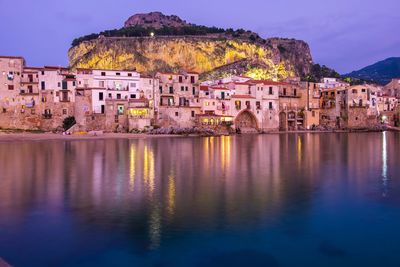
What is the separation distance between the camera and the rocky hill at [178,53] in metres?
115

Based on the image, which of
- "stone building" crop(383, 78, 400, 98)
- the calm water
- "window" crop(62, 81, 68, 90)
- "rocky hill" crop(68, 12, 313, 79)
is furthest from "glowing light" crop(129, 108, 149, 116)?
"stone building" crop(383, 78, 400, 98)

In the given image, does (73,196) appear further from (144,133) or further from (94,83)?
(94,83)

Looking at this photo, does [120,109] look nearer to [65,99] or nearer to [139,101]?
[139,101]

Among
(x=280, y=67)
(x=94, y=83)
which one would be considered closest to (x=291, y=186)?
(x=94, y=83)

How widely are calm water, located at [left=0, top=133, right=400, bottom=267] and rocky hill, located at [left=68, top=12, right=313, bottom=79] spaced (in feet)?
286

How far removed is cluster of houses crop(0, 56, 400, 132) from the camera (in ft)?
201

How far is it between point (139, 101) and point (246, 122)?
A: 928 inches

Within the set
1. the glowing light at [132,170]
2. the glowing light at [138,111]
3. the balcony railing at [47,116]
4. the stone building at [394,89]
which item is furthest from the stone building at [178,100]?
the stone building at [394,89]

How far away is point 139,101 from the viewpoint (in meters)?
61.7

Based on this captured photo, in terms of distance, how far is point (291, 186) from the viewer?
67.2 feet

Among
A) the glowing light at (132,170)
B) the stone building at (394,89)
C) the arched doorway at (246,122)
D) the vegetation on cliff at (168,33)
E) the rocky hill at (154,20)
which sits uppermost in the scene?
the rocky hill at (154,20)

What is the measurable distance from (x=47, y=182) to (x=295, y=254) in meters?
15.4

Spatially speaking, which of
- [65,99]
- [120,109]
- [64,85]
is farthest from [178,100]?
[64,85]

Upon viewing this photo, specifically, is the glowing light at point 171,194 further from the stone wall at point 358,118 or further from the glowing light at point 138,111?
the stone wall at point 358,118
